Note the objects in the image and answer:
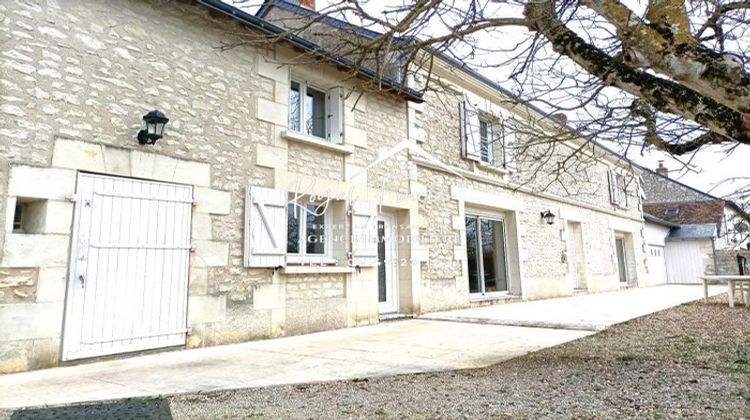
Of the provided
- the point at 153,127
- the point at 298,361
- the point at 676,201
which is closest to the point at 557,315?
the point at 298,361

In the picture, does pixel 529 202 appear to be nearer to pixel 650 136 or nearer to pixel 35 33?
pixel 650 136

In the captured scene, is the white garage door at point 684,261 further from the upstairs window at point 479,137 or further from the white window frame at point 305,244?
the white window frame at point 305,244

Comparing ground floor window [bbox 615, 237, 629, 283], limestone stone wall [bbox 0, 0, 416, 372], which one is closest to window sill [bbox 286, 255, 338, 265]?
limestone stone wall [bbox 0, 0, 416, 372]

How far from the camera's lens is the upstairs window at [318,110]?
6027mm

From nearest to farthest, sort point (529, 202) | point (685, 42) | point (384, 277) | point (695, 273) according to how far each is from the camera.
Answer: point (685, 42), point (384, 277), point (529, 202), point (695, 273)

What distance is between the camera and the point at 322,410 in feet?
8.29

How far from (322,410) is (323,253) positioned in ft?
11.5

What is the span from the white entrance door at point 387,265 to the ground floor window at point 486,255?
1751mm

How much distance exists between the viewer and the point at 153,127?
4.23m

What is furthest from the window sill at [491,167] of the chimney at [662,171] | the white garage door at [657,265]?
the white garage door at [657,265]

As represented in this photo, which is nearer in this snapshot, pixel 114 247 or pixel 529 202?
pixel 114 247

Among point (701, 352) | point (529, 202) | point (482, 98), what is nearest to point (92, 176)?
point (701, 352)

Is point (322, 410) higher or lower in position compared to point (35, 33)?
lower

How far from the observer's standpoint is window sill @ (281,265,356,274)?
17.3 ft
